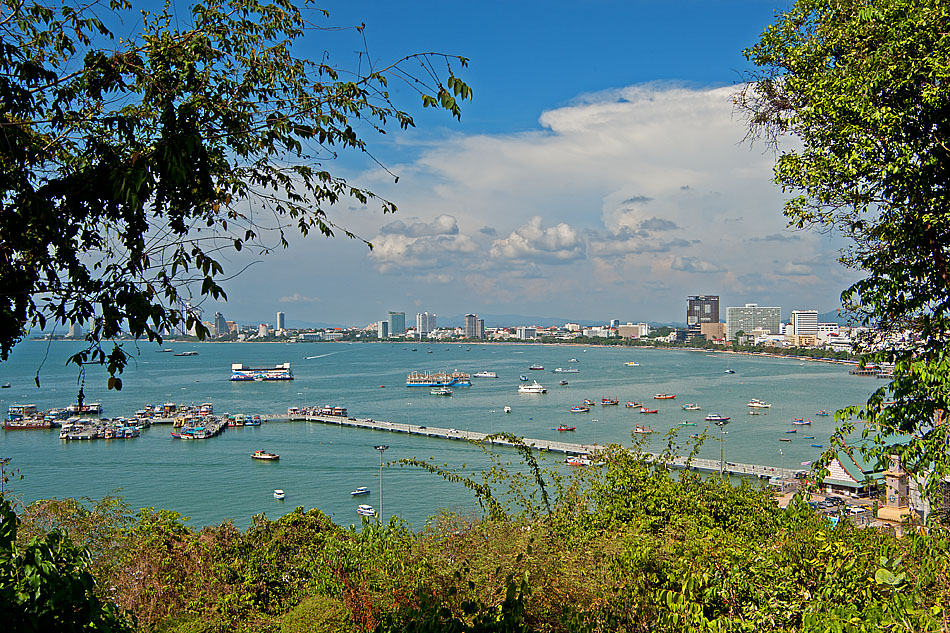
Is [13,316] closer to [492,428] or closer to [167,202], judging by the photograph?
[167,202]

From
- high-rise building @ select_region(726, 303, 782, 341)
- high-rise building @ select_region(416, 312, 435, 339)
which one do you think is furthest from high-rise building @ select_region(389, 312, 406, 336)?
high-rise building @ select_region(726, 303, 782, 341)

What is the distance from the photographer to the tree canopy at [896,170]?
7.84 ft

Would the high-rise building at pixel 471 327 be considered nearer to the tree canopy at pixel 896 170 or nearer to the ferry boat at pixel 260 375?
the ferry boat at pixel 260 375

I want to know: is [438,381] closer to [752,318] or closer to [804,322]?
[804,322]

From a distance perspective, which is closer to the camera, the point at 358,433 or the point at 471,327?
the point at 358,433

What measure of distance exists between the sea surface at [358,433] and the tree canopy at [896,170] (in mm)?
2587

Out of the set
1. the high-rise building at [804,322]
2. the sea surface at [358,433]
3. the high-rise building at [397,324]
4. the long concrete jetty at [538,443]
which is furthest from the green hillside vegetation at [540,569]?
the high-rise building at [397,324]

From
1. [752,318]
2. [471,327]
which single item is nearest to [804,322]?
[752,318]

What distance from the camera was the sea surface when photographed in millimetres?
13891

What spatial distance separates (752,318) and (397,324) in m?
55.0

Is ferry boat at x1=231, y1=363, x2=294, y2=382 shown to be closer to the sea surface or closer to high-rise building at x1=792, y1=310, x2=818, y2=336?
the sea surface

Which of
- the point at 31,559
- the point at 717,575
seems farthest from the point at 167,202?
the point at 717,575

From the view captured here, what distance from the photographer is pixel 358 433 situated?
22031mm

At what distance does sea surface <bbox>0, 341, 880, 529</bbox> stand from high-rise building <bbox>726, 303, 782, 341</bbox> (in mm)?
40892
